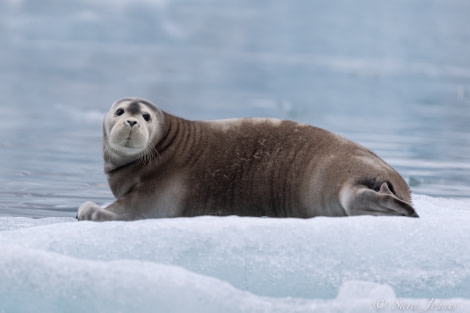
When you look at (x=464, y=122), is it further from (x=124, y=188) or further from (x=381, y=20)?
(x=381, y=20)

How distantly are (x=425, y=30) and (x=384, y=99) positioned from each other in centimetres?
2770

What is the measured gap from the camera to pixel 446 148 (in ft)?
45.0

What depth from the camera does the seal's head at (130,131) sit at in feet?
17.6

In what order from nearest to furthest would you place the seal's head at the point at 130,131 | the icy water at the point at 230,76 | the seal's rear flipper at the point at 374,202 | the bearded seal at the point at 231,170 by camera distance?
the seal's rear flipper at the point at 374,202 < the bearded seal at the point at 231,170 < the seal's head at the point at 130,131 < the icy water at the point at 230,76

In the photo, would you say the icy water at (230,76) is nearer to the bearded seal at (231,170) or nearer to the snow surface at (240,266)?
the bearded seal at (231,170)

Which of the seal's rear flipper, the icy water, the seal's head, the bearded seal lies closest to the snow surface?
the seal's rear flipper

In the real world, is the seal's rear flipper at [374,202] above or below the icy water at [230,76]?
above

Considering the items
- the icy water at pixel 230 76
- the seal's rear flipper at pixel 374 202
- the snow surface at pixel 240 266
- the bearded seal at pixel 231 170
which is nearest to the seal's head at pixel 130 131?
the bearded seal at pixel 231 170

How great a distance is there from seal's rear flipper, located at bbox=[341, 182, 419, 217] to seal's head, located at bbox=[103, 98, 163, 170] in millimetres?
1036

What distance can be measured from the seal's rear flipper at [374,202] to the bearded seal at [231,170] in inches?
0.9

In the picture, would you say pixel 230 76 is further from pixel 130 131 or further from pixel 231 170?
pixel 130 131

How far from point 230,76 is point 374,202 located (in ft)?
84.3

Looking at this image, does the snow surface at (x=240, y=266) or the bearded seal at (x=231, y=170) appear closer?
the snow surface at (x=240, y=266)

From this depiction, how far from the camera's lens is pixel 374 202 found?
498 cm
